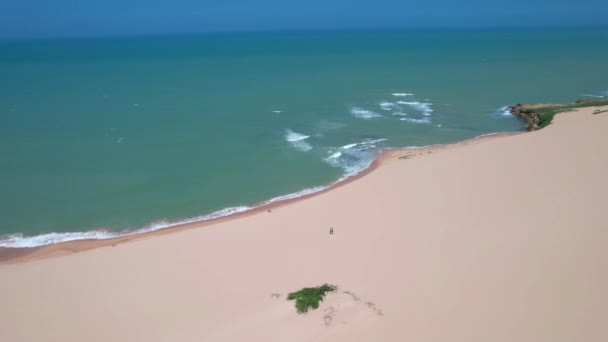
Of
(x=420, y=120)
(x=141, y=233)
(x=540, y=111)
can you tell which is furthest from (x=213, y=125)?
(x=540, y=111)

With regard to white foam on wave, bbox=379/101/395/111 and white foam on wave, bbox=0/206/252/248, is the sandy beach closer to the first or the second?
white foam on wave, bbox=0/206/252/248

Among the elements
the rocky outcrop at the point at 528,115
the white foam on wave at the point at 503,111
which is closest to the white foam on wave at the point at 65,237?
the rocky outcrop at the point at 528,115

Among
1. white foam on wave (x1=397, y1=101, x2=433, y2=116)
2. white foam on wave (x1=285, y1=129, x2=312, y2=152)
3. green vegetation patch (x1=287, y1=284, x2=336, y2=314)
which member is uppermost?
green vegetation patch (x1=287, y1=284, x2=336, y2=314)

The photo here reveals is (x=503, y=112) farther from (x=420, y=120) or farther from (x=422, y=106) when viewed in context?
(x=420, y=120)

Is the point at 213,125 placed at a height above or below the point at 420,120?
above

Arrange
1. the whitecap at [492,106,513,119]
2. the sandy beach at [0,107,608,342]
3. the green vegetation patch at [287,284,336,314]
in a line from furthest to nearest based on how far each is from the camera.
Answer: the whitecap at [492,106,513,119]
the green vegetation patch at [287,284,336,314]
the sandy beach at [0,107,608,342]

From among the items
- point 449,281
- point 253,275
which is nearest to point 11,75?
point 253,275

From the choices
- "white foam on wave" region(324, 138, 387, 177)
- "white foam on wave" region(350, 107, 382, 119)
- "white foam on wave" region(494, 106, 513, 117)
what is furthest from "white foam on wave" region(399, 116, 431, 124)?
"white foam on wave" region(494, 106, 513, 117)
